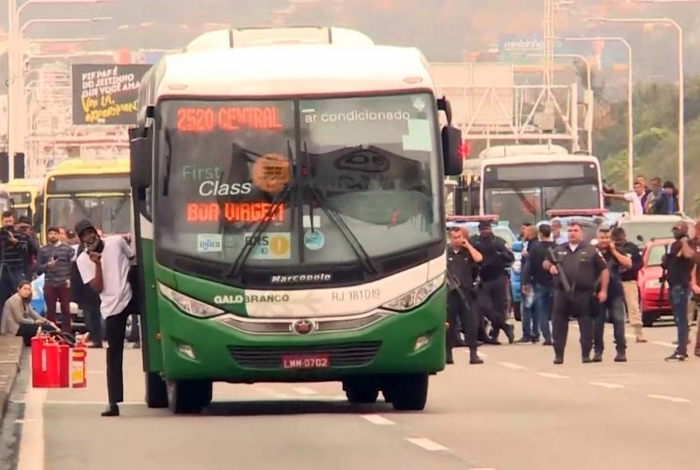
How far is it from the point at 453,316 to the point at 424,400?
10.7 metres

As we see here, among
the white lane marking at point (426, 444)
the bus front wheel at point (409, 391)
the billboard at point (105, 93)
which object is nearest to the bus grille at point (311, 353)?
the bus front wheel at point (409, 391)

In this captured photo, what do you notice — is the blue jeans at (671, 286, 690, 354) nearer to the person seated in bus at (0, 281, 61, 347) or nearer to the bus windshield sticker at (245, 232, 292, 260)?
the person seated in bus at (0, 281, 61, 347)

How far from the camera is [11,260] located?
37.2 metres

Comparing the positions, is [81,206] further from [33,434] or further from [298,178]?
[33,434]

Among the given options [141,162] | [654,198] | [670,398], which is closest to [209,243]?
[141,162]

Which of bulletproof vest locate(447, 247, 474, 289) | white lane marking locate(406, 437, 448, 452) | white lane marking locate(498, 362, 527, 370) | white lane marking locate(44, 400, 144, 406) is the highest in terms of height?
bulletproof vest locate(447, 247, 474, 289)

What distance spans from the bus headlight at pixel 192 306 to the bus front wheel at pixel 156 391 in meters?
2.18

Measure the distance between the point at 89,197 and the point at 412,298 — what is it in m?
24.1

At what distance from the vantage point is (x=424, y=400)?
21.1 m

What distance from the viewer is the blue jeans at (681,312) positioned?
30.4m

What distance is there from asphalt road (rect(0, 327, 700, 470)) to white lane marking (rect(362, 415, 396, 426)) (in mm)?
38

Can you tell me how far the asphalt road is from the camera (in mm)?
15891

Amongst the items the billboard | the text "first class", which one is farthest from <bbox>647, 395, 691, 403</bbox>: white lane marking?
the billboard

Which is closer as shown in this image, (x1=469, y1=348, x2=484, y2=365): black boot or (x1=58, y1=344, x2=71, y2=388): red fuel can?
(x1=58, y1=344, x2=71, y2=388): red fuel can
